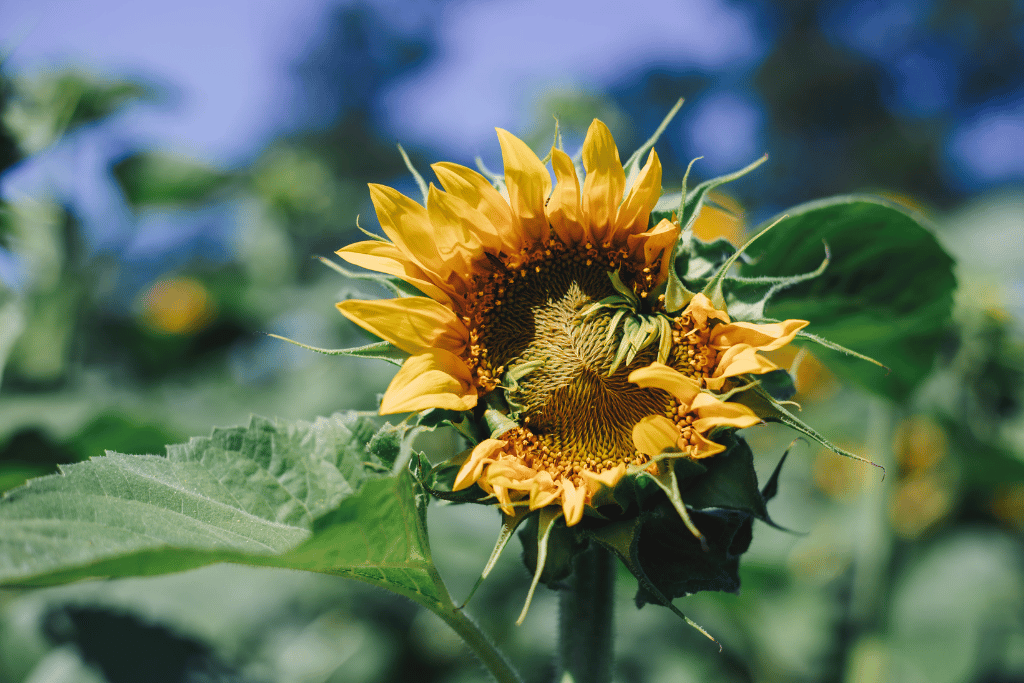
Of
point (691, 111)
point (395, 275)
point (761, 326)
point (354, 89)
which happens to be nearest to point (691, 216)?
point (761, 326)

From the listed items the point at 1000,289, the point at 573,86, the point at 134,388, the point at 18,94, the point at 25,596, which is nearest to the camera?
the point at 18,94

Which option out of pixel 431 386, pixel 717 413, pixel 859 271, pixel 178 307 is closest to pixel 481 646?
pixel 431 386

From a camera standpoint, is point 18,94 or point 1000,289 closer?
point 18,94

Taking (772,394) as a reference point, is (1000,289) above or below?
above

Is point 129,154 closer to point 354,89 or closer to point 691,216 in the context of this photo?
point 691,216

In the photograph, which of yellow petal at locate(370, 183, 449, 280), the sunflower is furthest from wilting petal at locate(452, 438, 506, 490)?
yellow petal at locate(370, 183, 449, 280)

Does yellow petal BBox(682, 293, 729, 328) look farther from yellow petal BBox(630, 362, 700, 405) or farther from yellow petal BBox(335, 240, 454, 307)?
yellow petal BBox(335, 240, 454, 307)
